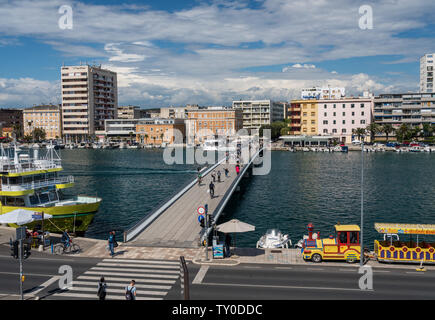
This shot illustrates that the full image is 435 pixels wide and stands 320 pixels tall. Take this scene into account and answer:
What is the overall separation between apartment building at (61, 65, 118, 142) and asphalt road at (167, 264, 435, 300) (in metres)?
180

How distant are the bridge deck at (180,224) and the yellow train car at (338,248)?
26.7 feet

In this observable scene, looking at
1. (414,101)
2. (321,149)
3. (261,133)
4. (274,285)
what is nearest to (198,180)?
(274,285)

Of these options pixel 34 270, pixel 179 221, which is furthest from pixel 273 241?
pixel 34 270

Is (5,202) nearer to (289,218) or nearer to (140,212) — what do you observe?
(140,212)

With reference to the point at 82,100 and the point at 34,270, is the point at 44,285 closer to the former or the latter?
the point at 34,270

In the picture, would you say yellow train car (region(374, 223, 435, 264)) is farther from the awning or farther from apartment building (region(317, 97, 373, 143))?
apartment building (region(317, 97, 373, 143))

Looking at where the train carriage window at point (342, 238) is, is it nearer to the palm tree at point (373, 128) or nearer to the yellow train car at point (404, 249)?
the yellow train car at point (404, 249)

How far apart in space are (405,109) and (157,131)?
105 metres

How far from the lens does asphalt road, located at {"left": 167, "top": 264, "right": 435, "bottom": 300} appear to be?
62.9 ft

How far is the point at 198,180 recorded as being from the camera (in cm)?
5547

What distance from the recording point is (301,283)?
20828mm

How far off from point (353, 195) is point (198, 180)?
2309 centimetres

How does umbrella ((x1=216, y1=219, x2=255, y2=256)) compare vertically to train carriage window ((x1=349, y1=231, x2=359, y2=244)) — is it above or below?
above

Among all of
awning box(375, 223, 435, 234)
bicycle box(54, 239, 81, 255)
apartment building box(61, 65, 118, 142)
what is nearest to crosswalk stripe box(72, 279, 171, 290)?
bicycle box(54, 239, 81, 255)
